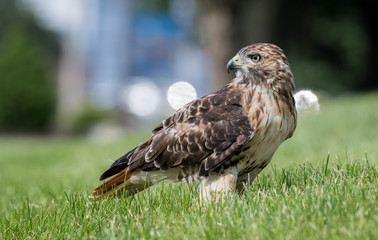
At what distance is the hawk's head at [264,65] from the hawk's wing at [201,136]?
0.19 metres

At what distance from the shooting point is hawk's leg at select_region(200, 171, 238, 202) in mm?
3531

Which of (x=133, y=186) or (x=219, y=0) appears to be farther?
(x=219, y=0)

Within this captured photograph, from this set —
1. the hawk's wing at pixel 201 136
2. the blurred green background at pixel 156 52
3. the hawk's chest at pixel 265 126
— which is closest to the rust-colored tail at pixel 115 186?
the hawk's wing at pixel 201 136

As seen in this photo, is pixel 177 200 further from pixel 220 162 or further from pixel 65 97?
pixel 65 97

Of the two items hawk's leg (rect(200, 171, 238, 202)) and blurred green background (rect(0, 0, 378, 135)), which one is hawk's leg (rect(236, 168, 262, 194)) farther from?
blurred green background (rect(0, 0, 378, 135))

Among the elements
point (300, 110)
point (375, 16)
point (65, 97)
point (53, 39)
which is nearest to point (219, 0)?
point (375, 16)

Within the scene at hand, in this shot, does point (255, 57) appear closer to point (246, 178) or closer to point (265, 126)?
point (265, 126)

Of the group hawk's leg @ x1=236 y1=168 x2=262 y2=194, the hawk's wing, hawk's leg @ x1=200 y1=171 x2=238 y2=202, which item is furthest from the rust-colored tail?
hawk's leg @ x1=236 y1=168 x2=262 y2=194

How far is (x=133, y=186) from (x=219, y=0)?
10.9 metres

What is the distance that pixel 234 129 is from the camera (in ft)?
11.4

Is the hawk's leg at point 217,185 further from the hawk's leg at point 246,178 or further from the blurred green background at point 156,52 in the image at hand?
the blurred green background at point 156,52

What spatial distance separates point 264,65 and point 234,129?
19.1 inches

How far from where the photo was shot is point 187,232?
2.96m

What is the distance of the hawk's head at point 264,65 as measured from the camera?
11.6ft
